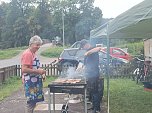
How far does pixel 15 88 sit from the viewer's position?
13992 millimetres

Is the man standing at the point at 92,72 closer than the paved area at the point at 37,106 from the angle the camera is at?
Yes

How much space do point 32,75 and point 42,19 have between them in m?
75.0

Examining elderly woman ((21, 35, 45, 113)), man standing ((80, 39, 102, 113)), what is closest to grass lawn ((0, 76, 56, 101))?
man standing ((80, 39, 102, 113))

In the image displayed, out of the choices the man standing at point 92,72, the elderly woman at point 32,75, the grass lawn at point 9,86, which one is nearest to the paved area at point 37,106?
the grass lawn at point 9,86

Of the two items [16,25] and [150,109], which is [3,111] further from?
[16,25]

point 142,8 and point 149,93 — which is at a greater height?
point 142,8

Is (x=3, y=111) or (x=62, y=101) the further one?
(x=62, y=101)

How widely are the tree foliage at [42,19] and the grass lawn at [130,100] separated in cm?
4439

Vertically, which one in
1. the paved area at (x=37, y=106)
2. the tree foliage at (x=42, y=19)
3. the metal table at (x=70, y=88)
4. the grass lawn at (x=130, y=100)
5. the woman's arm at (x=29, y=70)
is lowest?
the paved area at (x=37, y=106)

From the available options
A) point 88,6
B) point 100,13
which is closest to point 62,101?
point 100,13

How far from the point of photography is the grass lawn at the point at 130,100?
8.95m

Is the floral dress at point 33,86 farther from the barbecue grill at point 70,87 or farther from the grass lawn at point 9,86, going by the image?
the grass lawn at point 9,86

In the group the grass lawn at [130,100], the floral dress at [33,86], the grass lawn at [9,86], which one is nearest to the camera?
the floral dress at [33,86]

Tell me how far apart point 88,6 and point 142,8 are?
188ft
